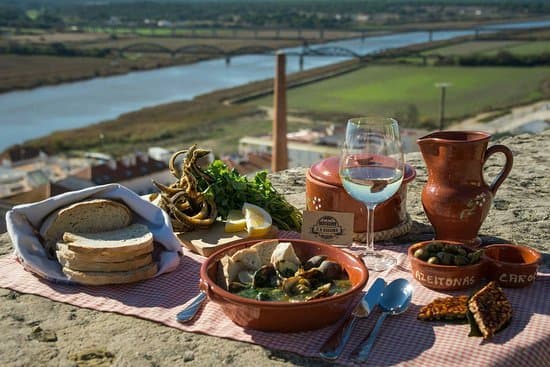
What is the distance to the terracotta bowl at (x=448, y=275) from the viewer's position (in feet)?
5.05

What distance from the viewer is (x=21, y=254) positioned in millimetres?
→ 1695

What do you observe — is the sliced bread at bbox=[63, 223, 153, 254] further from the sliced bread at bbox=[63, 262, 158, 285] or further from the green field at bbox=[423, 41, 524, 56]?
the green field at bbox=[423, 41, 524, 56]

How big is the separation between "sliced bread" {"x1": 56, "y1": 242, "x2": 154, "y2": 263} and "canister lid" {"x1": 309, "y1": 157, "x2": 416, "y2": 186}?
0.53 meters

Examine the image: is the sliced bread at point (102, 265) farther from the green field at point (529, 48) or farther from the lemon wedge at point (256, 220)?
the green field at point (529, 48)

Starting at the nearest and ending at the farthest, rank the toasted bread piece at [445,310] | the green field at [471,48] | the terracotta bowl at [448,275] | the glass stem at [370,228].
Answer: the toasted bread piece at [445,310], the terracotta bowl at [448,275], the glass stem at [370,228], the green field at [471,48]

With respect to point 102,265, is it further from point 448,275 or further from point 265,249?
point 448,275

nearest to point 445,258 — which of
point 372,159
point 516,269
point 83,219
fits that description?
point 516,269

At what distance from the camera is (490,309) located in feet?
4.55

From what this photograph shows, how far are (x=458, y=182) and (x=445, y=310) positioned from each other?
469 mm

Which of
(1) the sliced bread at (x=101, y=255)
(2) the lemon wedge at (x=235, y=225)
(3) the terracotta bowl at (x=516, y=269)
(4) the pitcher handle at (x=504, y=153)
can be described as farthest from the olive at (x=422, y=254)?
(1) the sliced bread at (x=101, y=255)

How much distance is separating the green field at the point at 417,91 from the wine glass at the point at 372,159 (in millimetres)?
33065

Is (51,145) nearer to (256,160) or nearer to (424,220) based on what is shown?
(256,160)

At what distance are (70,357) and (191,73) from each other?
183ft

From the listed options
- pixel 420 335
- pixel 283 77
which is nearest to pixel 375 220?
pixel 420 335
